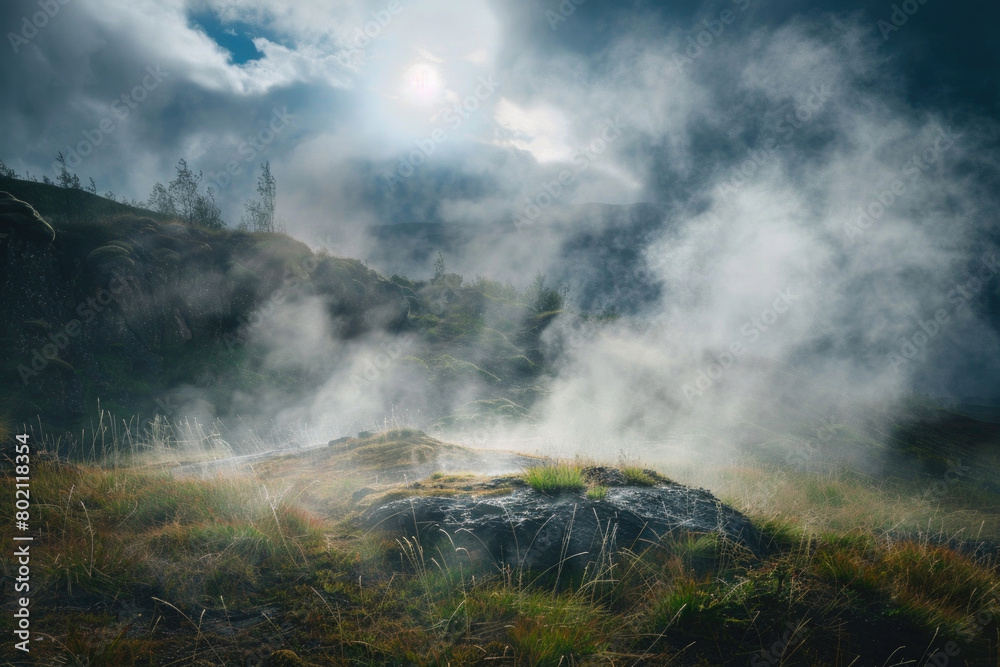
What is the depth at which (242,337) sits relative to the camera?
938 inches

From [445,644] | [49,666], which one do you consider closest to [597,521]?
[445,644]

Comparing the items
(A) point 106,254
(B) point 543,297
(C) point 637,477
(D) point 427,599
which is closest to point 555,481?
(C) point 637,477

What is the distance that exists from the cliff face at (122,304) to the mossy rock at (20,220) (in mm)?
33

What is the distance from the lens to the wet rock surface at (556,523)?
4805mm

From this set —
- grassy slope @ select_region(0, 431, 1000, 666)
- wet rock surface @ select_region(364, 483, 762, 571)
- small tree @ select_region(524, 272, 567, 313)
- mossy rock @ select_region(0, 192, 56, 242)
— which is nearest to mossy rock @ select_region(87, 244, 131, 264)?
mossy rock @ select_region(0, 192, 56, 242)

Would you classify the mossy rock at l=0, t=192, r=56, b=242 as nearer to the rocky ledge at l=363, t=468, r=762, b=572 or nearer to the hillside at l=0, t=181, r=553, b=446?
the hillside at l=0, t=181, r=553, b=446

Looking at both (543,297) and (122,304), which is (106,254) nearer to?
(122,304)

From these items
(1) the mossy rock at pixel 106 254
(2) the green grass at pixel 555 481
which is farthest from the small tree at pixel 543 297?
(2) the green grass at pixel 555 481

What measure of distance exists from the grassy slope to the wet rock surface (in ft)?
0.77

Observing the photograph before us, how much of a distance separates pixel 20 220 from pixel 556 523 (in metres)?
25.7

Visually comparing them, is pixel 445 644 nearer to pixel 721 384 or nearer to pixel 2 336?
pixel 2 336

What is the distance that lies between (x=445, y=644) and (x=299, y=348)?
26.1m

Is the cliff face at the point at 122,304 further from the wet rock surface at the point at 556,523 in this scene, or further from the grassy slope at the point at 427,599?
the wet rock surface at the point at 556,523

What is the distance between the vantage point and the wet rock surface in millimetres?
4805
